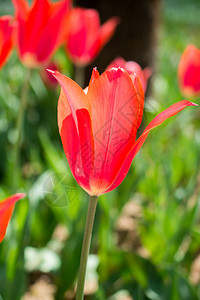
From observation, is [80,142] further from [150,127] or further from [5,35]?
[5,35]

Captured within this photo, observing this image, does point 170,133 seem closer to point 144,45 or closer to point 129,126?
point 144,45

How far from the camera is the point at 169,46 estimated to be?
15.7 feet

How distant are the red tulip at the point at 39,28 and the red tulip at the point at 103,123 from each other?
1.72 ft

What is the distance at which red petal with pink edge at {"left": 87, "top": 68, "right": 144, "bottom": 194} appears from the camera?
552mm

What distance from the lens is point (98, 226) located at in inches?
49.4

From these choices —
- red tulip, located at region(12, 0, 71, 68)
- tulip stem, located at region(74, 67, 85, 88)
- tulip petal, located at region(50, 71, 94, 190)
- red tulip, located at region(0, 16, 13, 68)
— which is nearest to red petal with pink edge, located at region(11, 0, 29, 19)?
red tulip, located at region(12, 0, 71, 68)

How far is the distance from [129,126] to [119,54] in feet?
6.08

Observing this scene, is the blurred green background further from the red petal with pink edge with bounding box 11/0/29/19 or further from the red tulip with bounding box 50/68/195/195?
the red petal with pink edge with bounding box 11/0/29/19

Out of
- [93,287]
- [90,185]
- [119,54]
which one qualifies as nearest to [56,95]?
[119,54]

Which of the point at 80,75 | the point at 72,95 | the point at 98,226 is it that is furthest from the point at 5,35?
the point at 80,75

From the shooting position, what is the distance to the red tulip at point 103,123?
1.81 feet

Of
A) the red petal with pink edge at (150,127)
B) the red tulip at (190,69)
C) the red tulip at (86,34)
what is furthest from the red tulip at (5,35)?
the red tulip at (190,69)

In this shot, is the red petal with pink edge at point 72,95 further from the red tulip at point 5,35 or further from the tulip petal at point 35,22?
the tulip petal at point 35,22

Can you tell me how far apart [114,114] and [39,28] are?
60 centimetres
